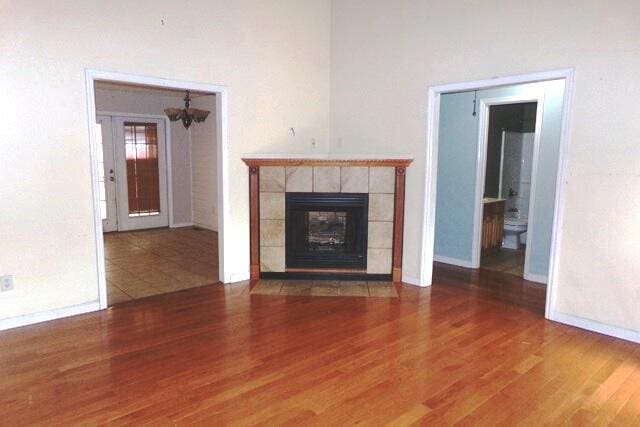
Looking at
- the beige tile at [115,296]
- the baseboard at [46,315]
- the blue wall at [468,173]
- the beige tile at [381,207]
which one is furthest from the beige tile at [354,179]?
the baseboard at [46,315]

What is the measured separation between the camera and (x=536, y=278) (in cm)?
479

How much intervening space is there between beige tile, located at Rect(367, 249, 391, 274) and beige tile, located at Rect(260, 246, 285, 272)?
0.93m

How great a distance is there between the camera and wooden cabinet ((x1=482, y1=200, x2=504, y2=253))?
18.6 ft

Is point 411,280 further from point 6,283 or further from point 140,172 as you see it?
point 140,172

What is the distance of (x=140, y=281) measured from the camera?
15.2ft

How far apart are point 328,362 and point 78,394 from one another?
1.47 metres

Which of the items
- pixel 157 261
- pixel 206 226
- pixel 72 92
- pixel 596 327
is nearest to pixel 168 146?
pixel 206 226

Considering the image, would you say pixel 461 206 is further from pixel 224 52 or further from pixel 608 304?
pixel 224 52

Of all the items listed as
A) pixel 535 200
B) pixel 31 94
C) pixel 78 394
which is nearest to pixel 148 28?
pixel 31 94

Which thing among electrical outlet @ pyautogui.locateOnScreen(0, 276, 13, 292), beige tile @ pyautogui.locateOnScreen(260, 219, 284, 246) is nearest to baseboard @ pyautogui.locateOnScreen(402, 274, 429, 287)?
beige tile @ pyautogui.locateOnScreen(260, 219, 284, 246)

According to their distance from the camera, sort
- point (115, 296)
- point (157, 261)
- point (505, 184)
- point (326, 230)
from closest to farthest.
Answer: point (115, 296) < point (326, 230) < point (157, 261) < point (505, 184)

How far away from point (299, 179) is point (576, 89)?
2561 millimetres

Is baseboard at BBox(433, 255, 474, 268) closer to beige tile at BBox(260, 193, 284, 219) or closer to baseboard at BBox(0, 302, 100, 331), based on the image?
beige tile at BBox(260, 193, 284, 219)

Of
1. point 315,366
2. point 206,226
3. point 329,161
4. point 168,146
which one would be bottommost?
point 315,366
